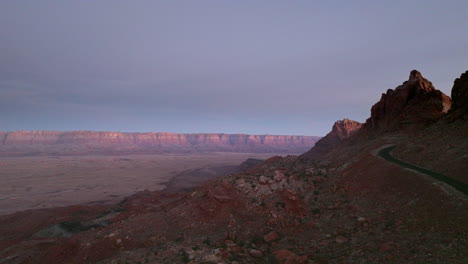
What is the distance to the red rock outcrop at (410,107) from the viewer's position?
22391 millimetres

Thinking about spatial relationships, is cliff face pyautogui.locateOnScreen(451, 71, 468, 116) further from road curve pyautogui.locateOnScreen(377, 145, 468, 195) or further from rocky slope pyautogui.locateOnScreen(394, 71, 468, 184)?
road curve pyautogui.locateOnScreen(377, 145, 468, 195)

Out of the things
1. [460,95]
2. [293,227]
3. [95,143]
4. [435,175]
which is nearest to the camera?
[435,175]

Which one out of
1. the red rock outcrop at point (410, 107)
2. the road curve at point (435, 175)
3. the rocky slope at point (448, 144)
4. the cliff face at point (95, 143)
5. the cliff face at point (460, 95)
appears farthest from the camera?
the cliff face at point (95, 143)

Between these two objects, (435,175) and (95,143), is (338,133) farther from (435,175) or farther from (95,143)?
(95,143)

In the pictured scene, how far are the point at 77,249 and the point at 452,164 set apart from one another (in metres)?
20.2

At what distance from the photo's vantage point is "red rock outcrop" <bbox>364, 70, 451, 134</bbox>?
22.4 meters

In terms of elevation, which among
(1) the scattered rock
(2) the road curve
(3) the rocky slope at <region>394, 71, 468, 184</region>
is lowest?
(1) the scattered rock

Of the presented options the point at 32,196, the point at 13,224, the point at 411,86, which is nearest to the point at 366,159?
the point at 411,86

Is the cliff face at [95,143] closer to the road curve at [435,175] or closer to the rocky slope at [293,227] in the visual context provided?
the rocky slope at [293,227]

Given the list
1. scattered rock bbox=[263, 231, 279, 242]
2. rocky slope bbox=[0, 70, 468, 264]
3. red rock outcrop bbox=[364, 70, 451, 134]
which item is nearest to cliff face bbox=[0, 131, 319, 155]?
red rock outcrop bbox=[364, 70, 451, 134]

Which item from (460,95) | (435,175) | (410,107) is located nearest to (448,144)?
(435,175)

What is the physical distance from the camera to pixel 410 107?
2425 centimetres

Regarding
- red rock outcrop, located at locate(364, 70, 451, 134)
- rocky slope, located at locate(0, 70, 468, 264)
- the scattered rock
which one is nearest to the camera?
rocky slope, located at locate(0, 70, 468, 264)

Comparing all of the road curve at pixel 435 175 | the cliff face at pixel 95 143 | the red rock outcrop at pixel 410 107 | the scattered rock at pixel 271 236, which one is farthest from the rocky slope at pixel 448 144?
the cliff face at pixel 95 143
